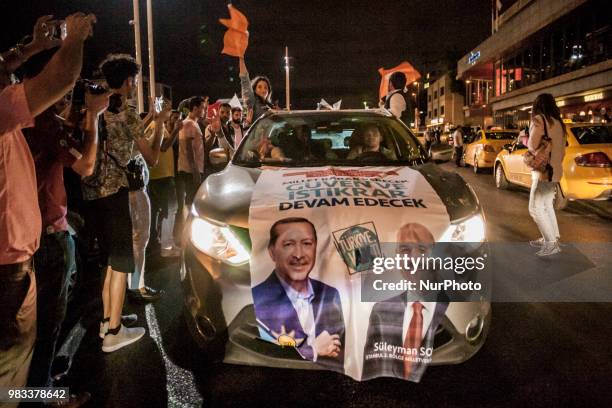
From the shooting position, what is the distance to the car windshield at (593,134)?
8984 mm

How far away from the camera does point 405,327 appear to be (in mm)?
2586

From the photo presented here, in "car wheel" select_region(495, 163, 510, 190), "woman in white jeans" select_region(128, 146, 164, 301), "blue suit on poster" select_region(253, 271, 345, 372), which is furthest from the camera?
"car wheel" select_region(495, 163, 510, 190)

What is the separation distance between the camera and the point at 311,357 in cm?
261

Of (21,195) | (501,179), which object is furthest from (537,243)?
(501,179)

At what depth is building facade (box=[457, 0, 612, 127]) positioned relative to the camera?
2697 centimetres

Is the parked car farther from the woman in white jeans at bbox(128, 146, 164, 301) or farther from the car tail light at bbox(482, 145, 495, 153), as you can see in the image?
the car tail light at bbox(482, 145, 495, 153)

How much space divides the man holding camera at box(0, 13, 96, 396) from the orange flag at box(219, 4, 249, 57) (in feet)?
18.2

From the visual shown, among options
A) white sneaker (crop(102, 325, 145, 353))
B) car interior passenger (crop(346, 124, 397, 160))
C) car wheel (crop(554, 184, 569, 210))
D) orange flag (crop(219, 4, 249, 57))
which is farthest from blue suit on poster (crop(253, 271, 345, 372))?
car wheel (crop(554, 184, 569, 210))

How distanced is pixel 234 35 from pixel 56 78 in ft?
19.8

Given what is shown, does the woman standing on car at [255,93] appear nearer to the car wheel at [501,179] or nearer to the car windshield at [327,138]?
the car windshield at [327,138]

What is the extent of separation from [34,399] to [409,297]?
6.18 feet

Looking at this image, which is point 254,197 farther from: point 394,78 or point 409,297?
point 394,78

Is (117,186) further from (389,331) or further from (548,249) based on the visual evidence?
(548,249)

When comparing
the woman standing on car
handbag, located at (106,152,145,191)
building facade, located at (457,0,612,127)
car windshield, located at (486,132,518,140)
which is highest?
building facade, located at (457,0,612,127)
